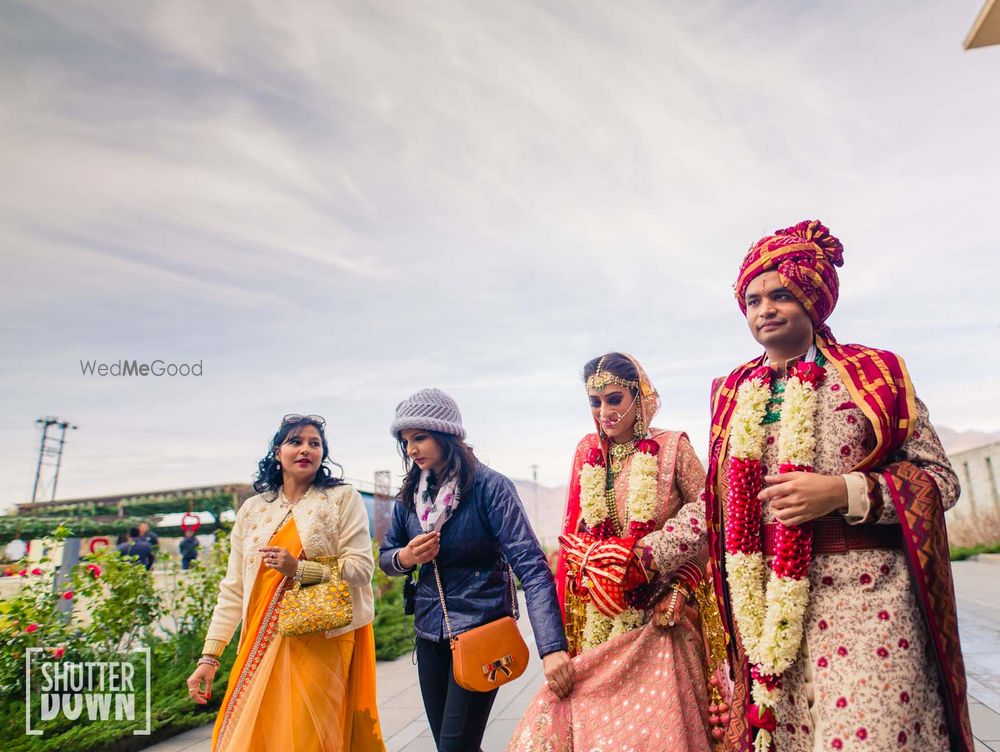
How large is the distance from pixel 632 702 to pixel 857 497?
3.75 feet

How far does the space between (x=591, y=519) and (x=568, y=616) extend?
41 centimetres

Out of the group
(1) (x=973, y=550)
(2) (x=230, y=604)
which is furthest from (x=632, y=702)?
(1) (x=973, y=550)

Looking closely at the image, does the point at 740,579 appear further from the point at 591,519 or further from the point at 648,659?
the point at 591,519

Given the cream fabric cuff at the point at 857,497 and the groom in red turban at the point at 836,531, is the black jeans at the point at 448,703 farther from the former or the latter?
the cream fabric cuff at the point at 857,497

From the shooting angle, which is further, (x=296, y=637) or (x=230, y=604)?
(x=230, y=604)

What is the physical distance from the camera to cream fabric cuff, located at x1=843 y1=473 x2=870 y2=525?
195 cm

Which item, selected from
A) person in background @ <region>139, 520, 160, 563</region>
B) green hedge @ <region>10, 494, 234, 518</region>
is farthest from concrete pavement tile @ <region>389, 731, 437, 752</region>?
green hedge @ <region>10, 494, 234, 518</region>

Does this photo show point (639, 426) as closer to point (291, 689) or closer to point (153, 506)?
point (291, 689)

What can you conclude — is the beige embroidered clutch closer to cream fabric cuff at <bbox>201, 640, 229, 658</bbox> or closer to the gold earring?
cream fabric cuff at <bbox>201, 640, 229, 658</bbox>

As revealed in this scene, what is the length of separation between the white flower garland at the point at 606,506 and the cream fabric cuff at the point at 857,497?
0.92m

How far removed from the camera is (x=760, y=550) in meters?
2.22

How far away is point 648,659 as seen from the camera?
2621mm

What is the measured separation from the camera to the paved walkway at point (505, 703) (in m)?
4.64

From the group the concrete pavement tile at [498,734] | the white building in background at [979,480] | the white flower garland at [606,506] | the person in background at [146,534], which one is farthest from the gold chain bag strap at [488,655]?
the white building in background at [979,480]
